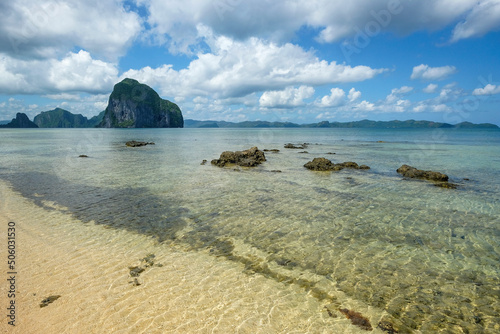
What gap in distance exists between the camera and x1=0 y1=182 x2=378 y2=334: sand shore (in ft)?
18.5

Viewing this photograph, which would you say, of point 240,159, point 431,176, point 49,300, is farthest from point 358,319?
point 240,159

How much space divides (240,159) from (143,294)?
24735mm

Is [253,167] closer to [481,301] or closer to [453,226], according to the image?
[453,226]

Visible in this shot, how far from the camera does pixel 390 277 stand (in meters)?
7.68

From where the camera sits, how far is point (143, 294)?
6625 mm

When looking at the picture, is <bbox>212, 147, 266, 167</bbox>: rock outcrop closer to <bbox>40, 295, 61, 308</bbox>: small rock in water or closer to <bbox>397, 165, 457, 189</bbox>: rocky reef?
<bbox>397, 165, 457, 189</bbox>: rocky reef

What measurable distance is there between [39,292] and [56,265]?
1.44 meters

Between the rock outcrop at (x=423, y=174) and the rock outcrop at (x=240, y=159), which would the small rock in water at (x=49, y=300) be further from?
the rock outcrop at (x=423, y=174)

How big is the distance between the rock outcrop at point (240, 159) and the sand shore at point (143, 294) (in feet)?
66.5

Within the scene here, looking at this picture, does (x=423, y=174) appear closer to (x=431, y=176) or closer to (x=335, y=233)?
(x=431, y=176)

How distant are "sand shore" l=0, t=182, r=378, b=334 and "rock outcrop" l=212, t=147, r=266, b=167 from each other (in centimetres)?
2028

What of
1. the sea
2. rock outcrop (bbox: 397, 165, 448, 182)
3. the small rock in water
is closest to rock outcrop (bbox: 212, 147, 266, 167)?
the sea

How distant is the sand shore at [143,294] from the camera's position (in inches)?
222

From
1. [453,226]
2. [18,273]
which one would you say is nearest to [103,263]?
[18,273]
